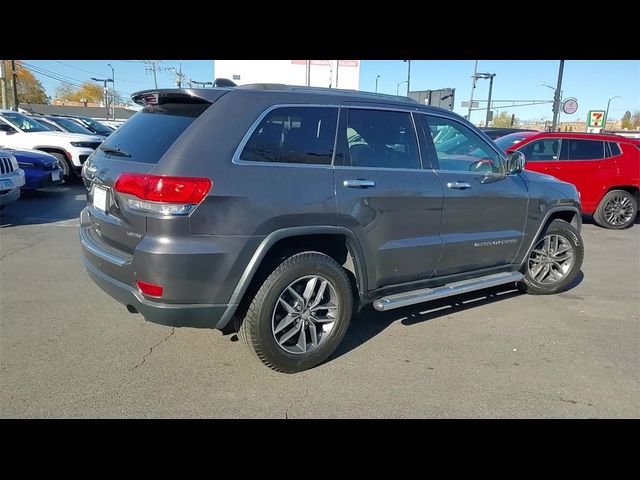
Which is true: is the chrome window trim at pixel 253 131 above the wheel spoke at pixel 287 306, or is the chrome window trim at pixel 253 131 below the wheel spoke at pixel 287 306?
above

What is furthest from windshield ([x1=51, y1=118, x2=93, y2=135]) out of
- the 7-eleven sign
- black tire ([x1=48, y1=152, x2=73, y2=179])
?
the 7-eleven sign

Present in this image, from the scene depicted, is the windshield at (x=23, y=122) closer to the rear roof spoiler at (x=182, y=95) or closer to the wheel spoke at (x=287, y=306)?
the rear roof spoiler at (x=182, y=95)

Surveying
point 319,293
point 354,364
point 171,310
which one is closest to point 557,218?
point 354,364

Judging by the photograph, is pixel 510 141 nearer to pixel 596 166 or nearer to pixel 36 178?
pixel 596 166

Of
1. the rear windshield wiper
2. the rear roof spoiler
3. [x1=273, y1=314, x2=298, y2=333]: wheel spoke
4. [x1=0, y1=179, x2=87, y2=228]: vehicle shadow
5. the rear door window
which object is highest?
the rear roof spoiler

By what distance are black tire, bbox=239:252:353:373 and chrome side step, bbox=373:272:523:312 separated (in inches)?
12.2

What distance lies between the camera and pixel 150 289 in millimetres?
2594

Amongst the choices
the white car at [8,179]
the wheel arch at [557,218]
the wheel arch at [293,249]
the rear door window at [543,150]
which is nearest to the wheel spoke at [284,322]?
the wheel arch at [293,249]

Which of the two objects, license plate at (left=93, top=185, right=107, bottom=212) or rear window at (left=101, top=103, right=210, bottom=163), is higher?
rear window at (left=101, top=103, right=210, bottom=163)

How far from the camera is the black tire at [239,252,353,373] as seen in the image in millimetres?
2836

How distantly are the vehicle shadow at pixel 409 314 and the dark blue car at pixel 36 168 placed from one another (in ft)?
24.7

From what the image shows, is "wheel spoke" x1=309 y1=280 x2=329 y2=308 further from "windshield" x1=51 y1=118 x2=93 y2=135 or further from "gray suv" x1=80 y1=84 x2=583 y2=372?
"windshield" x1=51 y1=118 x2=93 y2=135

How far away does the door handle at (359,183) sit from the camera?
3.06 m

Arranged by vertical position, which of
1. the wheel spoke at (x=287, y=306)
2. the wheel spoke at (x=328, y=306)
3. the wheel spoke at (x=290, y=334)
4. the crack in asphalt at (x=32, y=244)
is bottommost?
the crack in asphalt at (x=32, y=244)
